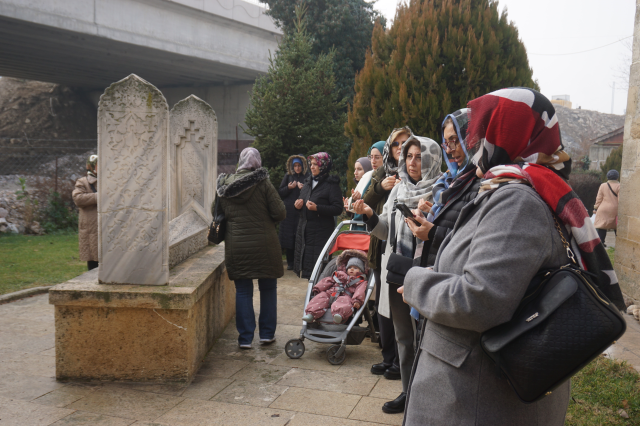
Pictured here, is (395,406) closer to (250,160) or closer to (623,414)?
(623,414)

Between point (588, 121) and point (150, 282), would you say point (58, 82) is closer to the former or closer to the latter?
point (150, 282)

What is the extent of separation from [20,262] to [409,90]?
7.61m

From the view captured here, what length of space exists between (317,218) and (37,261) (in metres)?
5.63

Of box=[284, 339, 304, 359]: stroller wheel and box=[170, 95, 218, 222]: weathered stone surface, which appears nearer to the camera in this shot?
box=[284, 339, 304, 359]: stroller wheel

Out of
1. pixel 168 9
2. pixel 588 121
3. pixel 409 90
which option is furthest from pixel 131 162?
pixel 588 121

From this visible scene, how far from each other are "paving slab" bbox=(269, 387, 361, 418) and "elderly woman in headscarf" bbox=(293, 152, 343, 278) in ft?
12.3

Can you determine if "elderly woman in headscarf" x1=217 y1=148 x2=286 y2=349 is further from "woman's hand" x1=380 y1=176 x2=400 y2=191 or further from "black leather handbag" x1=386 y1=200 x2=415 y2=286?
"black leather handbag" x1=386 y1=200 x2=415 y2=286

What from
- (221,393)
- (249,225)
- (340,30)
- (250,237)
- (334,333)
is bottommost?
(221,393)

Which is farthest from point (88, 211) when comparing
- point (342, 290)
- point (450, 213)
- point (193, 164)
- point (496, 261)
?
point (496, 261)

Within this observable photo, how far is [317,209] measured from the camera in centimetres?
768

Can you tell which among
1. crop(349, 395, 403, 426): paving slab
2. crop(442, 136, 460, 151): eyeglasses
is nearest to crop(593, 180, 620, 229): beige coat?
crop(349, 395, 403, 426): paving slab

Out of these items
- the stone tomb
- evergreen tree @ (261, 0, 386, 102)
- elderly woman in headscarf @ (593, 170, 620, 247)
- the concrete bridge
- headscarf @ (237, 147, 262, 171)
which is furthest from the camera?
evergreen tree @ (261, 0, 386, 102)

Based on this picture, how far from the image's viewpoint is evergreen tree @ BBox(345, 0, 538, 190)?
757cm

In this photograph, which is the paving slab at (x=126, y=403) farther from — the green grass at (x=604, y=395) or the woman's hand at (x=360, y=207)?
the green grass at (x=604, y=395)
